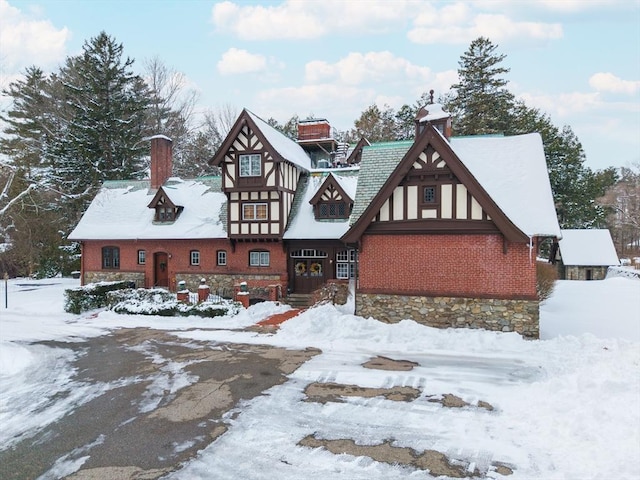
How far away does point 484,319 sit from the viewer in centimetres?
1351

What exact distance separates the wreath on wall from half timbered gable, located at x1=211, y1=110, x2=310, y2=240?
6.33ft

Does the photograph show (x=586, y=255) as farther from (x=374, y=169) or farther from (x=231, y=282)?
(x=231, y=282)

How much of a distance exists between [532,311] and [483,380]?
4.67 metres

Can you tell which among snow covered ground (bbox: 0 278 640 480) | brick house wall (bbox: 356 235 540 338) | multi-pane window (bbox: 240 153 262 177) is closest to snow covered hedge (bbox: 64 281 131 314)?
snow covered ground (bbox: 0 278 640 480)

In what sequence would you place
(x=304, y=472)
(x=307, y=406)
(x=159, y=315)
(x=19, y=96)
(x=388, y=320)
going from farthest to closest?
1. (x=19, y=96)
2. (x=159, y=315)
3. (x=388, y=320)
4. (x=307, y=406)
5. (x=304, y=472)

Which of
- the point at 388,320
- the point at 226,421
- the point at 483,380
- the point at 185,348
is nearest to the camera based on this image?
the point at 226,421

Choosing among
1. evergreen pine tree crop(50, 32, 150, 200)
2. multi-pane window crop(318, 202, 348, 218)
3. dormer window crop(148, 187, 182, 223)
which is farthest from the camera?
evergreen pine tree crop(50, 32, 150, 200)

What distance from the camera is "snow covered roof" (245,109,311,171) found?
21.0 metres

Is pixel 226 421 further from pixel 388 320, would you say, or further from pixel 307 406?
pixel 388 320

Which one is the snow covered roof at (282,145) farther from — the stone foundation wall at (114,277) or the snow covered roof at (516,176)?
the stone foundation wall at (114,277)

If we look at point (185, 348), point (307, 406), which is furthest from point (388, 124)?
point (307, 406)

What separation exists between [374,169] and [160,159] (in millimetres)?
16064

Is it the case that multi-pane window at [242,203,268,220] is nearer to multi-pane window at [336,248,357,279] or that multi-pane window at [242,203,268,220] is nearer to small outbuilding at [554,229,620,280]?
multi-pane window at [336,248,357,279]

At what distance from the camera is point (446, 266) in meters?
14.0
